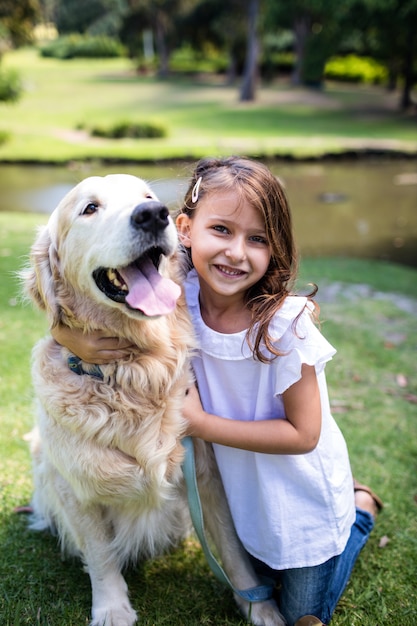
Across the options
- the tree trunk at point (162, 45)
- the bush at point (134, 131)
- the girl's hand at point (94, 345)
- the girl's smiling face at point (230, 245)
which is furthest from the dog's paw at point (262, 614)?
the tree trunk at point (162, 45)

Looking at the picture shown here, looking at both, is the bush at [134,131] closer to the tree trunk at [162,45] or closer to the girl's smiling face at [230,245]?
the girl's smiling face at [230,245]

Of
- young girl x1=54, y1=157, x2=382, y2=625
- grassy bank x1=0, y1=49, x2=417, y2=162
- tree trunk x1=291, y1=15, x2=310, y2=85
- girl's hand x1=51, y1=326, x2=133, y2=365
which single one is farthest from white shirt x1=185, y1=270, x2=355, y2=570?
tree trunk x1=291, y1=15, x2=310, y2=85

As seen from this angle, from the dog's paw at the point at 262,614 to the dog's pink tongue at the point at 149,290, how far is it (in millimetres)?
1305

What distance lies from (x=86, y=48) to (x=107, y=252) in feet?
186

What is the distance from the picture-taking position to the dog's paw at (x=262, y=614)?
228 centimetres

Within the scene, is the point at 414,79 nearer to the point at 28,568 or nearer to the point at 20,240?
the point at 20,240

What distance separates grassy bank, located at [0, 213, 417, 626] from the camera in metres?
2.31

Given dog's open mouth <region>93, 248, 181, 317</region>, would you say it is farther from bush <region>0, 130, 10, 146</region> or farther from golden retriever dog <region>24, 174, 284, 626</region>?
bush <region>0, 130, 10, 146</region>

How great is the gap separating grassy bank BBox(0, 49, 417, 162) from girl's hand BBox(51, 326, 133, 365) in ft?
44.4

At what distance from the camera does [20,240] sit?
25.8 feet

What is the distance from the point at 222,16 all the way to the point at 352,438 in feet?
135

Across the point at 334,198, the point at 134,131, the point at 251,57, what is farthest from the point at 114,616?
the point at 251,57

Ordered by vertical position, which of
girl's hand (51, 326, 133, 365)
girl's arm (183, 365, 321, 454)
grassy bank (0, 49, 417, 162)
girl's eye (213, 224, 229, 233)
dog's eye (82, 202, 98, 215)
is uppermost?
dog's eye (82, 202, 98, 215)

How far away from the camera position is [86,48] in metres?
51.9
